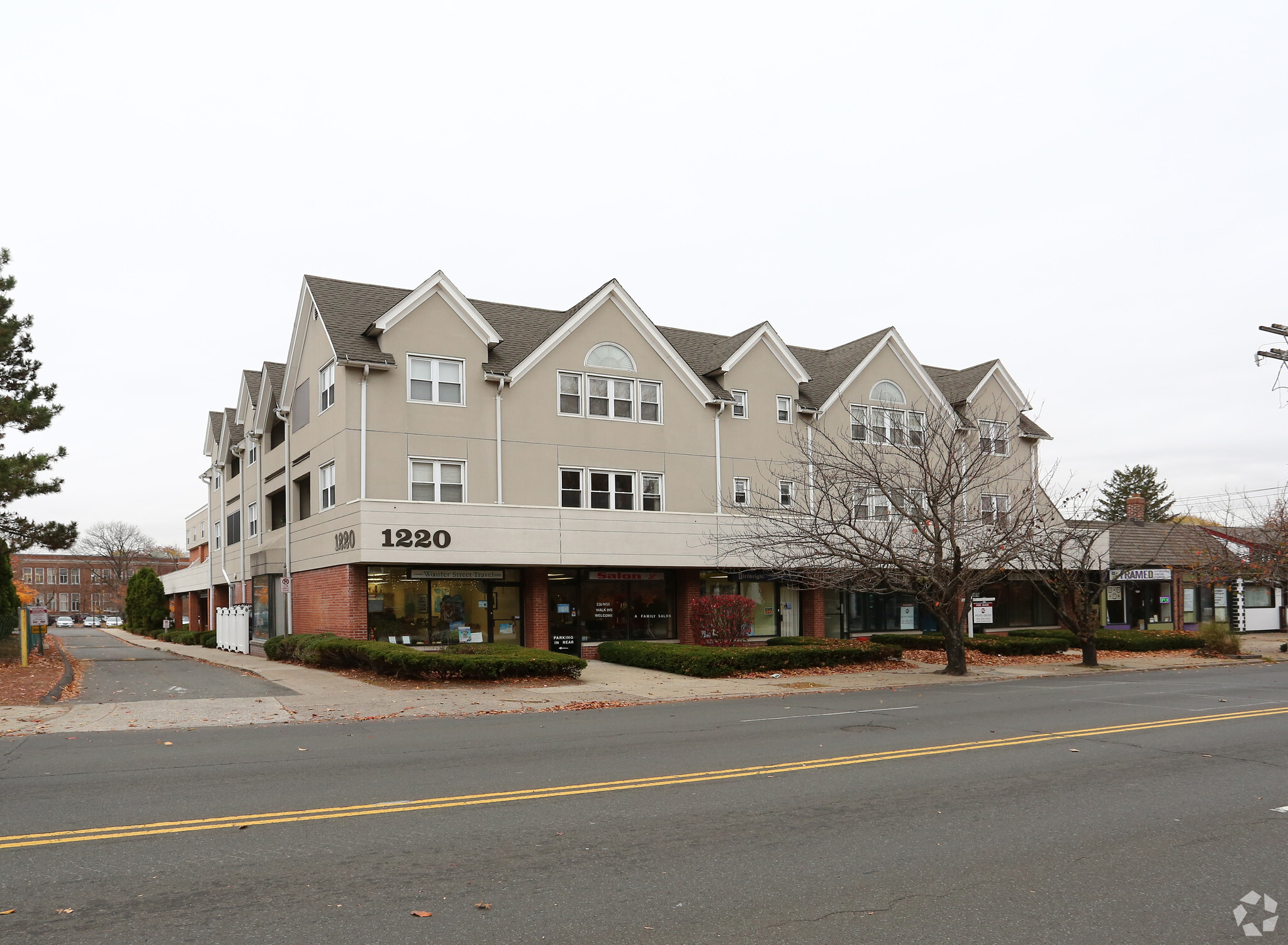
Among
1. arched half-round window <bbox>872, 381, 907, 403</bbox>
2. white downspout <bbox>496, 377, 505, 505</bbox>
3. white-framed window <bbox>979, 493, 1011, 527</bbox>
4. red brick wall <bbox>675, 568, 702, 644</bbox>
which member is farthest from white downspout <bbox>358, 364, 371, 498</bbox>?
arched half-round window <bbox>872, 381, 907, 403</bbox>

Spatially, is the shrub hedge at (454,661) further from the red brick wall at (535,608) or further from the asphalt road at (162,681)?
the red brick wall at (535,608)

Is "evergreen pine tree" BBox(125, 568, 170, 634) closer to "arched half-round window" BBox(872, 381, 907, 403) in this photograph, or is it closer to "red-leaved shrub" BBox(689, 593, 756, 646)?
"red-leaved shrub" BBox(689, 593, 756, 646)

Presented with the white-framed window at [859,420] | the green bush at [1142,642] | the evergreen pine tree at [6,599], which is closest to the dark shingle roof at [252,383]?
the evergreen pine tree at [6,599]

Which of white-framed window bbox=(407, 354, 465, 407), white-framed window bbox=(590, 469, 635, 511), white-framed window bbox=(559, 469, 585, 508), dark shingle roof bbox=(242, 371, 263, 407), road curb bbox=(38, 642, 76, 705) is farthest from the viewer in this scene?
dark shingle roof bbox=(242, 371, 263, 407)

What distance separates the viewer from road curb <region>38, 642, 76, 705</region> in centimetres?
1741

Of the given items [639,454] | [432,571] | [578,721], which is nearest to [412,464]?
[432,571]

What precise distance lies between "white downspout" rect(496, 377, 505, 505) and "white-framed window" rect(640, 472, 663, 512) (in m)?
4.48

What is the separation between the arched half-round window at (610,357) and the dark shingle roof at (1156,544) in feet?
67.5

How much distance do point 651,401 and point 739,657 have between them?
1004 centimetres

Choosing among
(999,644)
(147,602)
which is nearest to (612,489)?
(999,644)

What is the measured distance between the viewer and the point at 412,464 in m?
26.6

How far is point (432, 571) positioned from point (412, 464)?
2981 mm

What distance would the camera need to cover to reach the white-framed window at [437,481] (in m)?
26.6
